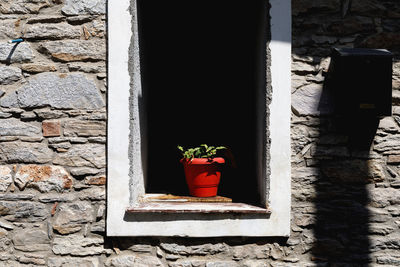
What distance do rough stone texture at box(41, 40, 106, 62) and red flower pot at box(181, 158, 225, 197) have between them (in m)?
0.96

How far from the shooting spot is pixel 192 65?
360 cm

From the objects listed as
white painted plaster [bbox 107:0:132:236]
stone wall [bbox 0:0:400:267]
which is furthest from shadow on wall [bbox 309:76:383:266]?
white painted plaster [bbox 107:0:132:236]

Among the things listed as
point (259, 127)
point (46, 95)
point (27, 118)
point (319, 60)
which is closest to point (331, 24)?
point (319, 60)

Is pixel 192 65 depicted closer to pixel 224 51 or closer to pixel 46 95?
pixel 224 51

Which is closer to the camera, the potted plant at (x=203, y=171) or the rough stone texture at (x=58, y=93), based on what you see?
the rough stone texture at (x=58, y=93)

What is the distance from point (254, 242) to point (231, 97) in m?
1.68

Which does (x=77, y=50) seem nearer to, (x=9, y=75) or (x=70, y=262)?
(x=9, y=75)

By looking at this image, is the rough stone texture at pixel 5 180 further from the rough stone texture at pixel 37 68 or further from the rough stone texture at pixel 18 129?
the rough stone texture at pixel 37 68

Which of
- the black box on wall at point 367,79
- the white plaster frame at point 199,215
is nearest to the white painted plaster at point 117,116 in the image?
the white plaster frame at point 199,215

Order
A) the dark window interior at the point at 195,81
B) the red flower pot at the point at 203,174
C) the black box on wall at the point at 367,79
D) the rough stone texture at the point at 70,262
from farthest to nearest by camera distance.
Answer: the dark window interior at the point at 195,81 < the red flower pot at the point at 203,174 < the rough stone texture at the point at 70,262 < the black box on wall at the point at 367,79

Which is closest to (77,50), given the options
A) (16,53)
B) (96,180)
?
(16,53)

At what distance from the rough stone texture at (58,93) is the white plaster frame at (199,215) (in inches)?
5.6

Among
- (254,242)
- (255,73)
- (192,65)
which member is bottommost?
(254,242)

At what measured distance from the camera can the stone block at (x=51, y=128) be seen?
7.45 feet
